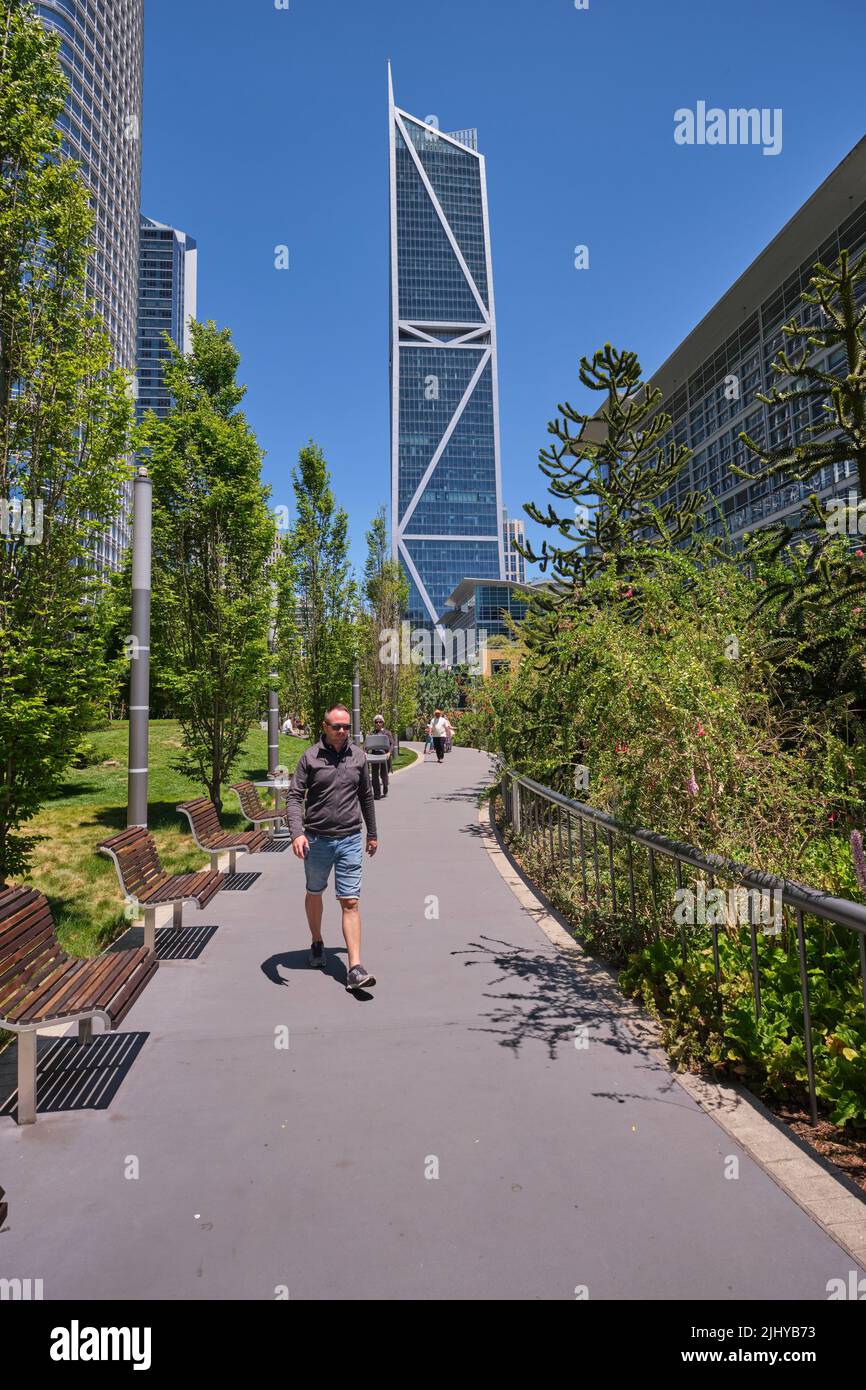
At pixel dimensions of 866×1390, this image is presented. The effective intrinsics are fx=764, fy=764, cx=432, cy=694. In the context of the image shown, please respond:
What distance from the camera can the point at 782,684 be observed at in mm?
6223

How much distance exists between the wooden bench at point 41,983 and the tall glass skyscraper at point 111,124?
7600 centimetres

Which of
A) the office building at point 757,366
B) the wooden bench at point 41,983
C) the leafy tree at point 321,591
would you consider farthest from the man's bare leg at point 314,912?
the office building at point 757,366

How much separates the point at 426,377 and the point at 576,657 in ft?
581

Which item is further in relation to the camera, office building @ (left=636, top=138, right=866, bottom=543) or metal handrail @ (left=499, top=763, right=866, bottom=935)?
office building @ (left=636, top=138, right=866, bottom=543)

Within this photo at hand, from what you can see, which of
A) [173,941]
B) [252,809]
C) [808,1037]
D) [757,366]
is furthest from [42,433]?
[757,366]

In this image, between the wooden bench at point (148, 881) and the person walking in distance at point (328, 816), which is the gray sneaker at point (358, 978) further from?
the wooden bench at point (148, 881)

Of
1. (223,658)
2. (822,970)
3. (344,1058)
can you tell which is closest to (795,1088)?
(822,970)

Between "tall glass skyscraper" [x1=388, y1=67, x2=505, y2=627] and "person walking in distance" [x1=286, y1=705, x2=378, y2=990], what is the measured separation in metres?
164

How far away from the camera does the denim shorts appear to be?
5.09m

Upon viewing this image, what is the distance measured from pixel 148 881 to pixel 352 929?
1.70m

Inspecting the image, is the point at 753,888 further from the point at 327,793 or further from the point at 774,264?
the point at 774,264

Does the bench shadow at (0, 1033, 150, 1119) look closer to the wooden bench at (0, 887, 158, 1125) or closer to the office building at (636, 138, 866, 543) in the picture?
the wooden bench at (0, 887, 158, 1125)

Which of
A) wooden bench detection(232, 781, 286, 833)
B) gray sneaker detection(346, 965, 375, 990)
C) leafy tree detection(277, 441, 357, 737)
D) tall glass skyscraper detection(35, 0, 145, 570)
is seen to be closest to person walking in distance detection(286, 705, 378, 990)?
gray sneaker detection(346, 965, 375, 990)

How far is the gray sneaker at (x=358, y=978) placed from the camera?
4.68 meters
